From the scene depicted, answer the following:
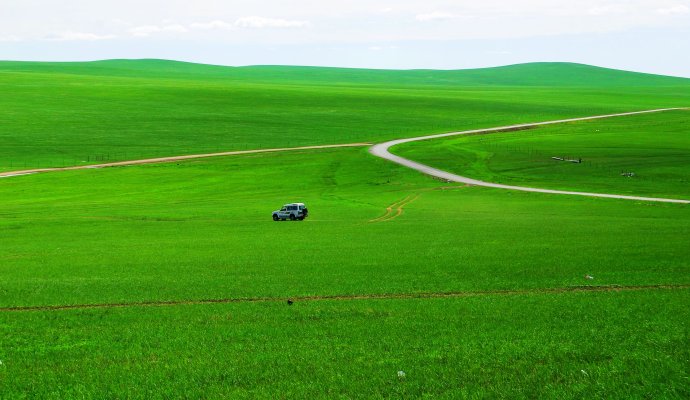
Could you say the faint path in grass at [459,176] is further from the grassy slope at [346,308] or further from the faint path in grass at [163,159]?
the grassy slope at [346,308]

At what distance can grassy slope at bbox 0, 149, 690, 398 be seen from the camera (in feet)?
54.9

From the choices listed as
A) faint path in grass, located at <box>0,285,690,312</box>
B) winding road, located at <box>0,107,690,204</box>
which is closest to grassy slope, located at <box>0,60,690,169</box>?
winding road, located at <box>0,107,690,204</box>

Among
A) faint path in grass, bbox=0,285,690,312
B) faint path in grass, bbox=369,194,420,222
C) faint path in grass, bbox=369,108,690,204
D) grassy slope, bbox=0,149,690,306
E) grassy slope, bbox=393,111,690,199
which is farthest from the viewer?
grassy slope, bbox=393,111,690,199

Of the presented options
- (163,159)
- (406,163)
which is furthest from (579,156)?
(163,159)

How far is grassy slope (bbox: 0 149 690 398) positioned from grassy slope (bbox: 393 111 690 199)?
22594 millimetres

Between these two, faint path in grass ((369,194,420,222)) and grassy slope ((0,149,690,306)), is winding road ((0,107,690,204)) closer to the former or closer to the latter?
grassy slope ((0,149,690,306))

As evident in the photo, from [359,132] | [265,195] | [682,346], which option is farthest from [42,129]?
[682,346]

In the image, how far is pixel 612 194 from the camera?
69438 mm

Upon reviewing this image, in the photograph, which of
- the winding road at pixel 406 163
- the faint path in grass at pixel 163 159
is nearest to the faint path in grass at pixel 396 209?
the winding road at pixel 406 163

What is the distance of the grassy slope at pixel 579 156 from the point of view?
78.8 metres

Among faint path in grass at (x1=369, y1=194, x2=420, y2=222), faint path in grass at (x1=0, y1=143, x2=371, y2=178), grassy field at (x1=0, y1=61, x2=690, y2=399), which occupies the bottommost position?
faint path in grass at (x1=0, y1=143, x2=371, y2=178)

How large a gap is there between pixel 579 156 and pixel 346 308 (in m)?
79.9

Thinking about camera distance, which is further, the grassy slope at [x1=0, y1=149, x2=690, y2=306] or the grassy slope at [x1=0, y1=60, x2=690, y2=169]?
the grassy slope at [x1=0, y1=60, x2=690, y2=169]

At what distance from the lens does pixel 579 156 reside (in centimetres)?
9731
